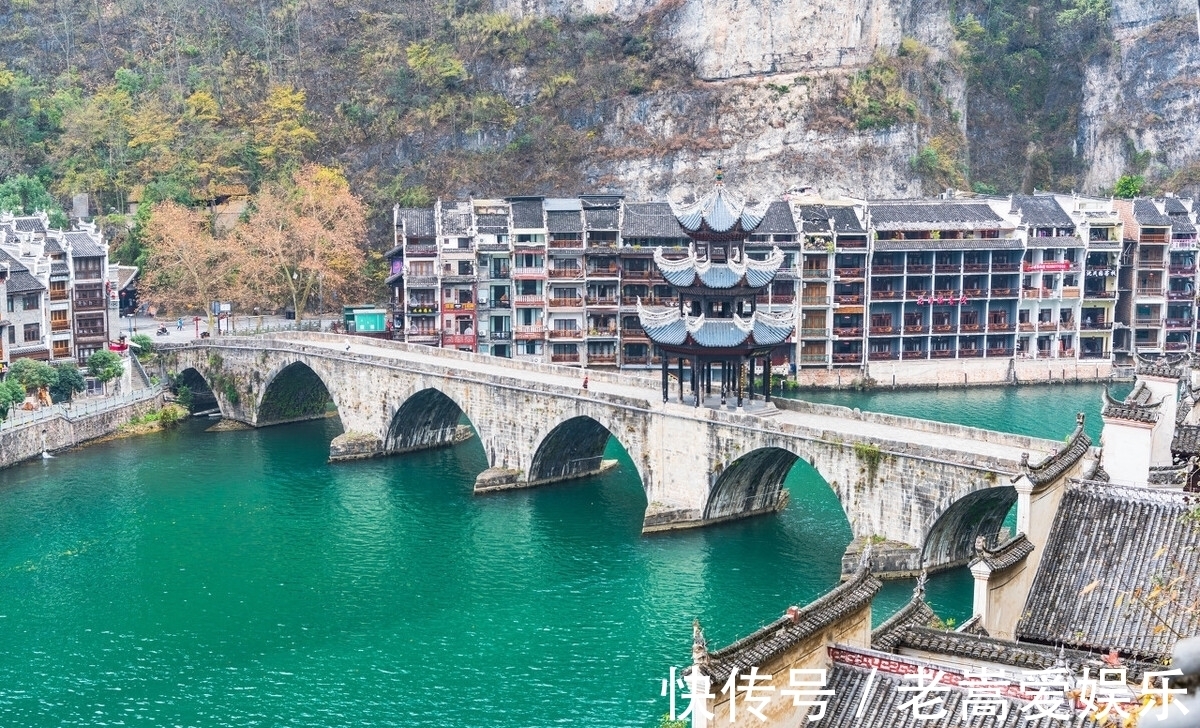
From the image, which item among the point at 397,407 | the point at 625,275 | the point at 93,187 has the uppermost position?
the point at 93,187

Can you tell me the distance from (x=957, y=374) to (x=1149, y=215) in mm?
19252

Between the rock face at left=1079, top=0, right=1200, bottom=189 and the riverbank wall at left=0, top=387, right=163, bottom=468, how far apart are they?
91.4m

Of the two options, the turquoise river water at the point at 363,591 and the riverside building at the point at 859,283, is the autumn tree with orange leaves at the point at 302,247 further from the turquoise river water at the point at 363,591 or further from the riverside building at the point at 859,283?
the turquoise river water at the point at 363,591

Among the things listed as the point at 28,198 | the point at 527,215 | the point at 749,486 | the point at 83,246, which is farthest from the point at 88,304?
the point at 749,486

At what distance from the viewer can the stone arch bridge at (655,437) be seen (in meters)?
58.3

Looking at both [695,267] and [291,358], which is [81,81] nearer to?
[291,358]

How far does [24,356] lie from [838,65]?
247 ft

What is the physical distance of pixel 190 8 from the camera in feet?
489

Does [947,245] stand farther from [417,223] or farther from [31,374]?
[31,374]

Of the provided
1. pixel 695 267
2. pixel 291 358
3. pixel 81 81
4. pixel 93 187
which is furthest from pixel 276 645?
pixel 81 81

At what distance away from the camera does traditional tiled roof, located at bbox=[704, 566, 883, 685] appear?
2314cm

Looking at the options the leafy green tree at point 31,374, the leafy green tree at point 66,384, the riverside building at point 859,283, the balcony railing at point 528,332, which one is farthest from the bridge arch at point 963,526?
the leafy green tree at point 66,384

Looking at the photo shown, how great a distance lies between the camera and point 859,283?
343ft

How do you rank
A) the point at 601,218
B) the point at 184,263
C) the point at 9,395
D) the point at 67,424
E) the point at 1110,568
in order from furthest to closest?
the point at 184,263
the point at 601,218
the point at 67,424
the point at 9,395
the point at 1110,568
